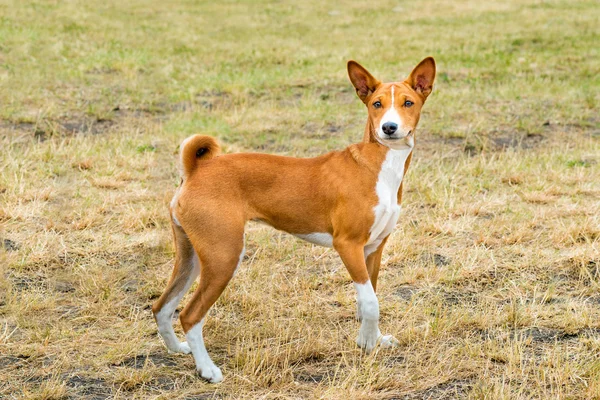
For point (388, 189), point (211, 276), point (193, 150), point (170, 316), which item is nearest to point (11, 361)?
point (170, 316)

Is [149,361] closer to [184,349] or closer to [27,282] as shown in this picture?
[184,349]

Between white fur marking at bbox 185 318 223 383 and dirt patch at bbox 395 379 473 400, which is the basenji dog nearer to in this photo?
white fur marking at bbox 185 318 223 383

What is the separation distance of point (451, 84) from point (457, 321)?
8.22 m

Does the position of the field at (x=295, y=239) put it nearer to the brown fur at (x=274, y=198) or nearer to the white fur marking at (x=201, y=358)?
the white fur marking at (x=201, y=358)

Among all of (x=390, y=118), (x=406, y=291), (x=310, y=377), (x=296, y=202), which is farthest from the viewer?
(x=406, y=291)

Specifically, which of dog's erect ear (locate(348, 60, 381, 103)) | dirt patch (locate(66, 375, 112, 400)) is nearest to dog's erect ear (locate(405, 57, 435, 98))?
dog's erect ear (locate(348, 60, 381, 103))

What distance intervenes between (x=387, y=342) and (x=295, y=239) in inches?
85.5

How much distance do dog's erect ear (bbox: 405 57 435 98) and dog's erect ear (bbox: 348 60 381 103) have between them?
0.73 feet

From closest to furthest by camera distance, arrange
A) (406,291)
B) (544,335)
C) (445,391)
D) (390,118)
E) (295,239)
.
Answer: (445,391) → (390,118) → (544,335) → (406,291) → (295,239)

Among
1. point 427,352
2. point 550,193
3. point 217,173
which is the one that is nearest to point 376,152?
point 217,173

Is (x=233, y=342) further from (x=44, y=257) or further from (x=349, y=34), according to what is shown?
(x=349, y=34)

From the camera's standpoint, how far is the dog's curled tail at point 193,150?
4.78m

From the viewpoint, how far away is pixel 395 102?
186 inches

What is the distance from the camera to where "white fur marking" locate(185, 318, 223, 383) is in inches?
183
